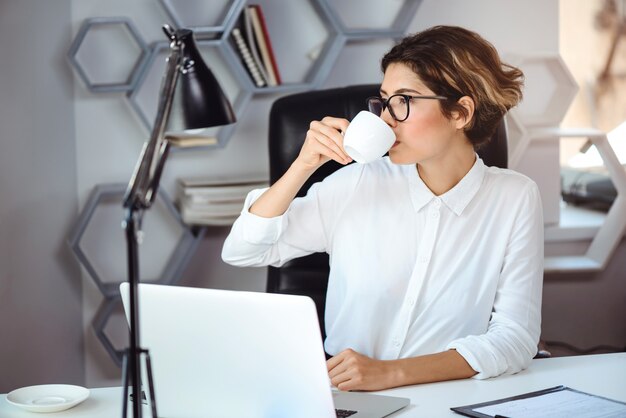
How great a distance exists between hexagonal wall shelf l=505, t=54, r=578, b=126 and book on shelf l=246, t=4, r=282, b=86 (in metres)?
0.93

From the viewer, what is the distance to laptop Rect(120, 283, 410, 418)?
3.74 ft

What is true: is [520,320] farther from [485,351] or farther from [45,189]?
[45,189]

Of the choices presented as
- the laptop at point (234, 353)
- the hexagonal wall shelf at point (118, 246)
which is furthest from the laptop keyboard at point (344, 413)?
the hexagonal wall shelf at point (118, 246)

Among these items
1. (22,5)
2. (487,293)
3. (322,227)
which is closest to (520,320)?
(487,293)

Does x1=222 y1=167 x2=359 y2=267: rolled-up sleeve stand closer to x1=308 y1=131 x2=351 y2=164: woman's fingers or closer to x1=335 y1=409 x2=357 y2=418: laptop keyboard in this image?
x1=308 y1=131 x2=351 y2=164: woman's fingers

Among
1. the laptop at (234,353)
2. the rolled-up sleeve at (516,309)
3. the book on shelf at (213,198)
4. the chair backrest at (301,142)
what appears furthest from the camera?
the book on shelf at (213,198)

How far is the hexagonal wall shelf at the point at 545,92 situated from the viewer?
3115 millimetres

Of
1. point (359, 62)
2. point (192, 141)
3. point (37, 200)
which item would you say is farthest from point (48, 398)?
point (359, 62)

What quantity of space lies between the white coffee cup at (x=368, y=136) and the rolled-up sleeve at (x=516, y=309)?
376 mm

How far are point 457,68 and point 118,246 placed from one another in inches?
60.5

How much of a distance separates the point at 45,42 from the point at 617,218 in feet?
6.86

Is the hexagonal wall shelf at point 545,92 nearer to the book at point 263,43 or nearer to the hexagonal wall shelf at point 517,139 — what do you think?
the hexagonal wall shelf at point 517,139

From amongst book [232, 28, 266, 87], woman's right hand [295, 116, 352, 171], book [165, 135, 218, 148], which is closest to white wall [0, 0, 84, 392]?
book [165, 135, 218, 148]

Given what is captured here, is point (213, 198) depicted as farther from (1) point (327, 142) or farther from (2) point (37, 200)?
(1) point (327, 142)
